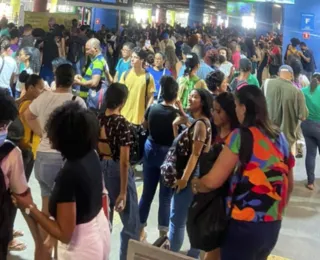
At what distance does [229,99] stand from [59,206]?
4.79 feet

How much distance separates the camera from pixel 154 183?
4.64m

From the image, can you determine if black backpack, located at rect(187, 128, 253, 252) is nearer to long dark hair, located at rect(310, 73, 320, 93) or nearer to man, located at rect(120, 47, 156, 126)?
man, located at rect(120, 47, 156, 126)

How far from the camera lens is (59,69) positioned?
391 centimetres

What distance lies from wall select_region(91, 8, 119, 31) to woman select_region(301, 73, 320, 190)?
19.6 m

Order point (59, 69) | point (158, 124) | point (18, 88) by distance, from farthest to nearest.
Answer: point (18, 88) → point (158, 124) → point (59, 69)

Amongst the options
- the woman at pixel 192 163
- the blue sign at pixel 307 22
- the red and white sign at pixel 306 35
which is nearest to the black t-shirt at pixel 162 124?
the woman at pixel 192 163

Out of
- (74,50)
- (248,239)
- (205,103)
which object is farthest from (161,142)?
(74,50)

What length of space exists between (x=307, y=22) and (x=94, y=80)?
9668 mm

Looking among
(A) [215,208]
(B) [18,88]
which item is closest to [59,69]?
(A) [215,208]

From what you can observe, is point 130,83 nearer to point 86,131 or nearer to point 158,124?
point 158,124

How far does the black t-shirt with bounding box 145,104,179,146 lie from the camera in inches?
177

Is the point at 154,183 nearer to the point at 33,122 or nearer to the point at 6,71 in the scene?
the point at 33,122

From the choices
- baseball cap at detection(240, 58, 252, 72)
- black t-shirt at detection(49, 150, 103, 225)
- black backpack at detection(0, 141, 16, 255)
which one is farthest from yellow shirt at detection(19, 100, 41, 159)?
baseball cap at detection(240, 58, 252, 72)

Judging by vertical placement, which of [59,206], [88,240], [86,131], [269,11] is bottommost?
[88,240]
